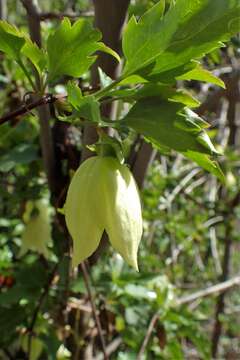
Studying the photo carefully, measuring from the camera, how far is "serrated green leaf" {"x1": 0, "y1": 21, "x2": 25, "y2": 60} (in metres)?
Answer: 0.66

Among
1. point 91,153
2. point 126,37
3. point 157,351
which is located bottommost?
point 157,351

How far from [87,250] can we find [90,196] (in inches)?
2.7

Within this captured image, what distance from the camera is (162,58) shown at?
0.65 metres

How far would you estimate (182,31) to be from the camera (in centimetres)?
64

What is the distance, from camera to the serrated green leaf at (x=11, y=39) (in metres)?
0.66

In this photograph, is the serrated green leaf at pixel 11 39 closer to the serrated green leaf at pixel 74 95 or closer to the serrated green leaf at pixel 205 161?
the serrated green leaf at pixel 74 95

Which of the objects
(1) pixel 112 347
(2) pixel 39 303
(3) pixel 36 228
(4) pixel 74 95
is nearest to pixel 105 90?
(4) pixel 74 95

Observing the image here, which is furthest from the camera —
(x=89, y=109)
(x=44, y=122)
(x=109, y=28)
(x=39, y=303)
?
(x=39, y=303)

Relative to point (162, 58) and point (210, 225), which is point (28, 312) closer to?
point (162, 58)

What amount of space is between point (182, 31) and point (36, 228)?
3.15ft

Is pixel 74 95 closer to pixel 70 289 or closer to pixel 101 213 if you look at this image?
pixel 101 213

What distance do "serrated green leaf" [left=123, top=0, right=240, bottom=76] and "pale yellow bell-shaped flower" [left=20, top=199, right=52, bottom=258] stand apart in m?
0.90

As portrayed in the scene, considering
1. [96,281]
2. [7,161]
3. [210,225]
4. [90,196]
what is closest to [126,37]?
[90,196]

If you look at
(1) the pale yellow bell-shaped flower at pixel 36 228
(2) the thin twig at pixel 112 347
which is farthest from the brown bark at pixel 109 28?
(2) the thin twig at pixel 112 347
